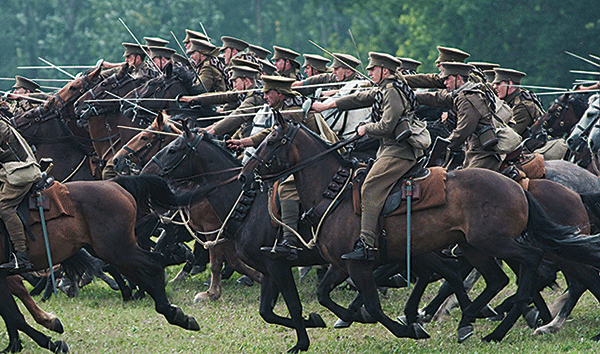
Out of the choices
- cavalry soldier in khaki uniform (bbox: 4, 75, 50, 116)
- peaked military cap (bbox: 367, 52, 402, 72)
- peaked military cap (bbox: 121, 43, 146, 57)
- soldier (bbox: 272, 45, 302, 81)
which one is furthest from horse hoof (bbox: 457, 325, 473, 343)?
cavalry soldier in khaki uniform (bbox: 4, 75, 50, 116)

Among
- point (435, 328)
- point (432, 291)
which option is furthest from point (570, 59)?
point (435, 328)

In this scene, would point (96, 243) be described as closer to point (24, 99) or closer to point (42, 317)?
point (42, 317)

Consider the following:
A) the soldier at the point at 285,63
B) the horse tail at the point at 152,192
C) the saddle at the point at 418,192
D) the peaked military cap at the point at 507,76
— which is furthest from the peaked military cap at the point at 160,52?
the saddle at the point at 418,192

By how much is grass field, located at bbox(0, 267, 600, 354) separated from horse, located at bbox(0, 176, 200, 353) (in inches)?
15.9

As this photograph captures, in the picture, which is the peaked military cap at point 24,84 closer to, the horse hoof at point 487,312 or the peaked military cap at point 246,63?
the peaked military cap at point 246,63

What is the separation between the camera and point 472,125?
1005 centimetres

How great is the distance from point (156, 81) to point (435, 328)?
6240 mm

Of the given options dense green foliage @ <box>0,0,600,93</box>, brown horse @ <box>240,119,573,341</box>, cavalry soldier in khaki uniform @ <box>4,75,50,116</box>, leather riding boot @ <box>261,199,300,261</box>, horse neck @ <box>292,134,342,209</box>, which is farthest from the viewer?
dense green foliage @ <box>0,0,600,93</box>

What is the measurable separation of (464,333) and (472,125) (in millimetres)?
2234

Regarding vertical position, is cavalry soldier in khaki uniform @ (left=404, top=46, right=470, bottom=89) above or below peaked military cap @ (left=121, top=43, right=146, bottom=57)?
above

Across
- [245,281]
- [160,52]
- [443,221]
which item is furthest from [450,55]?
[160,52]

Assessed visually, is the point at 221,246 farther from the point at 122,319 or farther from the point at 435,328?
the point at 435,328

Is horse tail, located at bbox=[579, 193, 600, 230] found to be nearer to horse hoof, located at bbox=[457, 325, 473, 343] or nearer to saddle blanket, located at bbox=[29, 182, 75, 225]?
horse hoof, located at bbox=[457, 325, 473, 343]

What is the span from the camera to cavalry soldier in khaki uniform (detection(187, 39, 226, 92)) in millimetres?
15891
